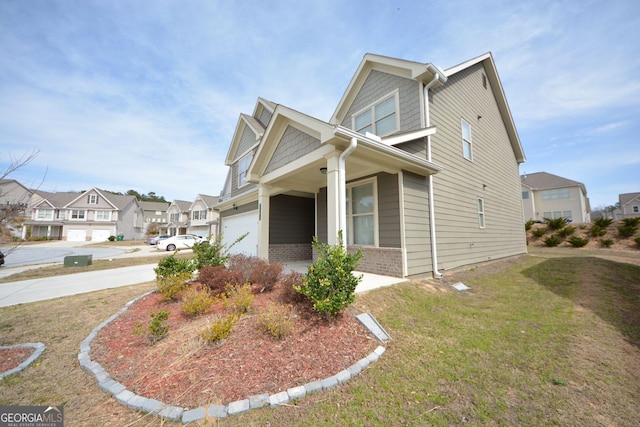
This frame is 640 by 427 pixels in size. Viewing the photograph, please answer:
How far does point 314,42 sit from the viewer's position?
30.5ft

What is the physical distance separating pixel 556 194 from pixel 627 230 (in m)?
18.9

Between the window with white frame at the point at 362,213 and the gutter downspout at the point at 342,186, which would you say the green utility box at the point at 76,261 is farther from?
the gutter downspout at the point at 342,186

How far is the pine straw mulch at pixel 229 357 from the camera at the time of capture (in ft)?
8.60

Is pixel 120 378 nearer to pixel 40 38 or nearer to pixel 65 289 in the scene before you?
pixel 65 289

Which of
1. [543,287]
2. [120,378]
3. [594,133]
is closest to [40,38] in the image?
[120,378]

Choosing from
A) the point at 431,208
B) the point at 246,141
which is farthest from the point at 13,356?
the point at 246,141

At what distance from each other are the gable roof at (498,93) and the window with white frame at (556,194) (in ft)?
74.3

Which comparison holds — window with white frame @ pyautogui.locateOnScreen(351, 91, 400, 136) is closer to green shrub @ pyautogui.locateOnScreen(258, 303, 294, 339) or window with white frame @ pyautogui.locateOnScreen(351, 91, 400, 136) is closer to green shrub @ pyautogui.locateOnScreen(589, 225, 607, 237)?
green shrub @ pyautogui.locateOnScreen(258, 303, 294, 339)

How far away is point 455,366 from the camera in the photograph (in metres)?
3.09

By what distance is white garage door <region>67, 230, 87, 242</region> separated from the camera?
3645 cm

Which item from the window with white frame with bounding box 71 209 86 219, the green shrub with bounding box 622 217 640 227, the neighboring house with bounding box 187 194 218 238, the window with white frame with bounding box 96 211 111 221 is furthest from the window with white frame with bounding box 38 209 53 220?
the green shrub with bounding box 622 217 640 227

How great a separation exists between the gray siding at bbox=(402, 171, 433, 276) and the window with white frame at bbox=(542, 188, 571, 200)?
3395 centimetres

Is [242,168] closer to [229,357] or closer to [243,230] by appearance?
[243,230]

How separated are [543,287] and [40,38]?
14987 millimetres
